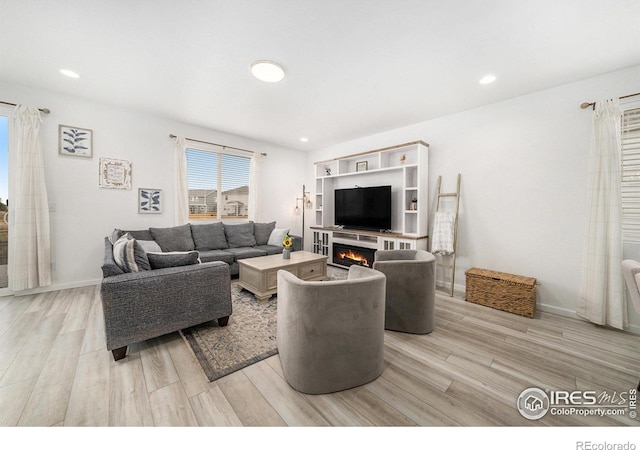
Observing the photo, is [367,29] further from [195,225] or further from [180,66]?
[195,225]

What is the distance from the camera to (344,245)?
4.88m

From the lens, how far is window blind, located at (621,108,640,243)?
2357 millimetres

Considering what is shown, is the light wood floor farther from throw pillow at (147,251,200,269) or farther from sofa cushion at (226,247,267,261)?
sofa cushion at (226,247,267,261)

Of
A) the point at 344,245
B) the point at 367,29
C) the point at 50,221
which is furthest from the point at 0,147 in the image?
the point at 344,245

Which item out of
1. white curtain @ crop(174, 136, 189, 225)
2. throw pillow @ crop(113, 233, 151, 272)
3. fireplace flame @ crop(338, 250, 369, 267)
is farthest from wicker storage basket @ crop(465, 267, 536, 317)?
white curtain @ crop(174, 136, 189, 225)

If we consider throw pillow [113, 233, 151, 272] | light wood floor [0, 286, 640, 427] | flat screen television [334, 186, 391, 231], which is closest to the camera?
light wood floor [0, 286, 640, 427]

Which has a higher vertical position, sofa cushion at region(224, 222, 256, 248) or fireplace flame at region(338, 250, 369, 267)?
sofa cushion at region(224, 222, 256, 248)

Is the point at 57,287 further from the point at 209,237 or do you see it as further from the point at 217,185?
the point at 217,185

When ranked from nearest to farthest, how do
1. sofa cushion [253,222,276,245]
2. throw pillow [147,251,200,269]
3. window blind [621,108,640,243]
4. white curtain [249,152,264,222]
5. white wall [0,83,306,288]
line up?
throw pillow [147,251,200,269]
window blind [621,108,640,243]
white wall [0,83,306,288]
sofa cushion [253,222,276,245]
white curtain [249,152,264,222]

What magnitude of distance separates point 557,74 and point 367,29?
2.23m

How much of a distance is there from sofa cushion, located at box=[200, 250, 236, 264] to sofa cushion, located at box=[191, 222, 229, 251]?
166mm

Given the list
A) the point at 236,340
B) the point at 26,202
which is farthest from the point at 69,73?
the point at 236,340

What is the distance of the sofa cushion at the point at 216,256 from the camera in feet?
12.0

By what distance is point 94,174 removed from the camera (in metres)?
3.54
